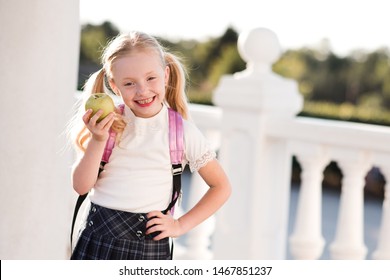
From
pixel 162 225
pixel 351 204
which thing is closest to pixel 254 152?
pixel 351 204

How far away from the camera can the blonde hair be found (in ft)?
7.73

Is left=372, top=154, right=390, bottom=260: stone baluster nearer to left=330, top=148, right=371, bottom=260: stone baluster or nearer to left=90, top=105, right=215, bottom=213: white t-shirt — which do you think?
left=330, top=148, right=371, bottom=260: stone baluster

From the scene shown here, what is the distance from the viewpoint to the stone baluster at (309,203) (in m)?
4.34

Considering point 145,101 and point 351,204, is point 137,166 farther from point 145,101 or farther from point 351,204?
point 351,204

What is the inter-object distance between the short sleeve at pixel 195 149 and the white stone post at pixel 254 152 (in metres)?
1.82

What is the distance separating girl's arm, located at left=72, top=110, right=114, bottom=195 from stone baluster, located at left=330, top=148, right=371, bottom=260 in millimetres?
2124

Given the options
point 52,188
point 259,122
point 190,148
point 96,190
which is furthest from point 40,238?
point 259,122

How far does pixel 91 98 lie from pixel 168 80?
0.34 m

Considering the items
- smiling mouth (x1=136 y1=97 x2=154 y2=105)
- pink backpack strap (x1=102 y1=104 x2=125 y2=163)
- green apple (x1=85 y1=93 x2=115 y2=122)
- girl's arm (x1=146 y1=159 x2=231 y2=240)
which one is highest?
smiling mouth (x1=136 y1=97 x2=154 y2=105)

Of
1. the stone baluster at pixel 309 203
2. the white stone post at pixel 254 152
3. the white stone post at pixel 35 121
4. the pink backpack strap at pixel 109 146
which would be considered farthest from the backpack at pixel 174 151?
the stone baluster at pixel 309 203

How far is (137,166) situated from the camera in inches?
94.7

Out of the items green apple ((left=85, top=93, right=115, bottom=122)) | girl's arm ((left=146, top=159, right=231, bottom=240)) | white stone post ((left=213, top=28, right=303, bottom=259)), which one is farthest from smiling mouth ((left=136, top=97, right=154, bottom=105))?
white stone post ((left=213, top=28, right=303, bottom=259))

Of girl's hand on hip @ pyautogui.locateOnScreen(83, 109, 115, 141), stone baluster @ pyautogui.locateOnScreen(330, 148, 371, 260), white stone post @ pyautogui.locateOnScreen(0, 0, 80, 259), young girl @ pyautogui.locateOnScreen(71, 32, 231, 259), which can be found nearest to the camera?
girl's hand on hip @ pyautogui.locateOnScreen(83, 109, 115, 141)

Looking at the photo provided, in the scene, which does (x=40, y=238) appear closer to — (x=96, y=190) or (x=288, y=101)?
(x=96, y=190)
